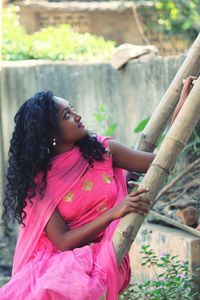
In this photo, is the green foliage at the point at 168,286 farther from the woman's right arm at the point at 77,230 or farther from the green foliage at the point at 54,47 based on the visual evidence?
the green foliage at the point at 54,47

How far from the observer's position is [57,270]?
3420 mm

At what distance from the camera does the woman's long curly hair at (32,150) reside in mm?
3549

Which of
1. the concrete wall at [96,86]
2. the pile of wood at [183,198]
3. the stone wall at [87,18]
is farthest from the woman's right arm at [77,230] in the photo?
the stone wall at [87,18]

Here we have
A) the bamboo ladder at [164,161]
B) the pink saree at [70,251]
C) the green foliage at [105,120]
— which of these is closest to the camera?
the bamboo ladder at [164,161]

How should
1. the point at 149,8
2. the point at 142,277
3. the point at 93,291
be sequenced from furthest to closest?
the point at 149,8, the point at 142,277, the point at 93,291

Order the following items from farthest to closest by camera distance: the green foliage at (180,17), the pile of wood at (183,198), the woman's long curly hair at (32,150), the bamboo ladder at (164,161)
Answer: the green foliage at (180,17) → the pile of wood at (183,198) → the woman's long curly hair at (32,150) → the bamboo ladder at (164,161)

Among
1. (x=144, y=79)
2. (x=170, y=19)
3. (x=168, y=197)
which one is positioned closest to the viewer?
(x=168, y=197)

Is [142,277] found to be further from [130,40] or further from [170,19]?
[130,40]

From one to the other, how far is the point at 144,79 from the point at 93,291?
11.7 feet

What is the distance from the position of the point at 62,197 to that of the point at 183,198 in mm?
2450

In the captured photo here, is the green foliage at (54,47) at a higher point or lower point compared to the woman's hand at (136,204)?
lower

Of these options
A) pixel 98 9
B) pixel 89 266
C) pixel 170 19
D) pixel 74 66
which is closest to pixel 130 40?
pixel 98 9

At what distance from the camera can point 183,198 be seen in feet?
19.4

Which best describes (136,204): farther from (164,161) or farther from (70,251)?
(70,251)
